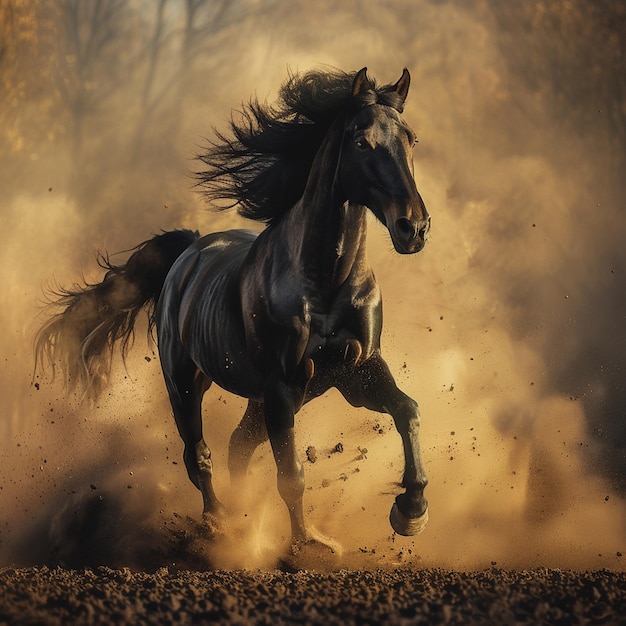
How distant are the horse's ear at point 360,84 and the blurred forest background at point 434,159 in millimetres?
2632

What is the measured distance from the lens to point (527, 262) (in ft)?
23.8

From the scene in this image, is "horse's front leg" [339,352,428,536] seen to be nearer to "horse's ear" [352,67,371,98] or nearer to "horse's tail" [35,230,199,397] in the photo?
"horse's ear" [352,67,371,98]

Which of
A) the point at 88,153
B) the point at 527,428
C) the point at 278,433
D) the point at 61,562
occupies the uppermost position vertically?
the point at 88,153

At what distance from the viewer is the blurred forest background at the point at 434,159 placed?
7.04 metres

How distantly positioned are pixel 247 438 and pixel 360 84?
2.27 metres

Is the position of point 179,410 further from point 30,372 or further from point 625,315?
point 625,315

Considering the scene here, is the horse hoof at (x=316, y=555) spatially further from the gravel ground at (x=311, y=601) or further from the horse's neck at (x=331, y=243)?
the horse's neck at (x=331, y=243)

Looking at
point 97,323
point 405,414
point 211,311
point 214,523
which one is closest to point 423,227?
point 405,414

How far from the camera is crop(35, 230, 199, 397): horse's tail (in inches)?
241

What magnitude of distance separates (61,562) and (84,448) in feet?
2.73

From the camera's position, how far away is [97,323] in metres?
6.18

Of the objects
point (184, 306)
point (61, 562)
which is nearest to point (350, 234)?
point (184, 306)

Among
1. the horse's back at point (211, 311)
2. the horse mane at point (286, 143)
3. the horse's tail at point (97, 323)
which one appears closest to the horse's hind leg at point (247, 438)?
the horse's back at point (211, 311)

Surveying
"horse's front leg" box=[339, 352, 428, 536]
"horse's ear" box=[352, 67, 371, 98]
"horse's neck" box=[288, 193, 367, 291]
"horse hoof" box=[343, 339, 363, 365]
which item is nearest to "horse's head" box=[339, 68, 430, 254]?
"horse's ear" box=[352, 67, 371, 98]
